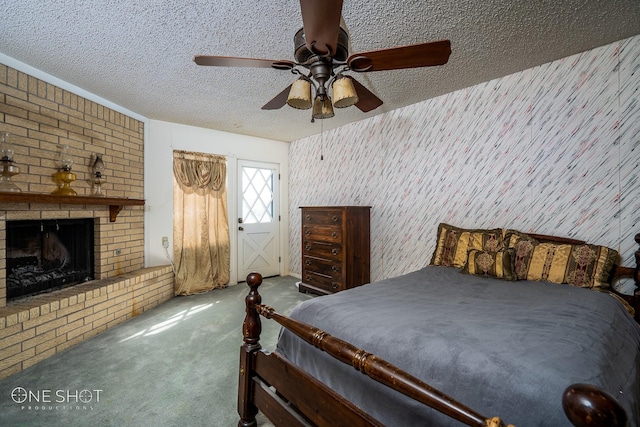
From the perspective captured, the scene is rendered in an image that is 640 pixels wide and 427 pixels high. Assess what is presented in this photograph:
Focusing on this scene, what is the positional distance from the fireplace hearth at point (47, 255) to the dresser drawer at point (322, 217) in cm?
241

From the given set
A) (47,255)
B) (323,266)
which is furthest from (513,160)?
(47,255)

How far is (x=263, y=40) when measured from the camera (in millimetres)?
1995

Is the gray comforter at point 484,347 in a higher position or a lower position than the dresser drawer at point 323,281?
higher

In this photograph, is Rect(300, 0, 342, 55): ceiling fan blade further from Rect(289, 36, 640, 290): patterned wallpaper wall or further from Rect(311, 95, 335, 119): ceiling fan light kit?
Rect(289, 36, 640, 290): patterned wallpaper wall

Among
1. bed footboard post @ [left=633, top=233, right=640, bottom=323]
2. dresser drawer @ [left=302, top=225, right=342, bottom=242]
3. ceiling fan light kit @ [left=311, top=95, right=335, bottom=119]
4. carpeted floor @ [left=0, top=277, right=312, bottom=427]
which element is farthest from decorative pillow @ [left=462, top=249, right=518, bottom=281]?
carpeted floor @ [left=0, top=277, right=312, bottom=427]

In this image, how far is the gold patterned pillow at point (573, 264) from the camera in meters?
1.90

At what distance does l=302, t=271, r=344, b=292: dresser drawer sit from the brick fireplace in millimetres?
1803

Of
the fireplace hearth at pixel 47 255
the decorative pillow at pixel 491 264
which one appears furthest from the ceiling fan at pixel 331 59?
the fireplace hearth at pixel 47 255

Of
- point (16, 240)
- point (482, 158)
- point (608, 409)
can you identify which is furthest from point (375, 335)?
point (16, 240)

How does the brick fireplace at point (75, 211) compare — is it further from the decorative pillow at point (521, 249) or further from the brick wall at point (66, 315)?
the decorative pillow at point (521, 249)

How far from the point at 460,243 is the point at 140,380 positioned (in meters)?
2.71

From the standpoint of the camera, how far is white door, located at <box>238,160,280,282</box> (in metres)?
4.49

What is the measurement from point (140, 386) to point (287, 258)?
3.20m

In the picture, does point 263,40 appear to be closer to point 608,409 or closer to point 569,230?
point 608,409
